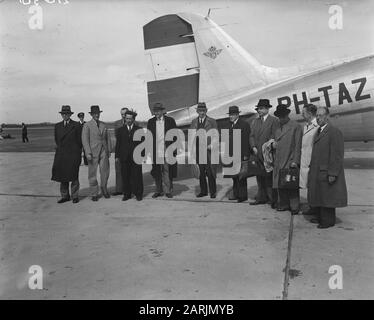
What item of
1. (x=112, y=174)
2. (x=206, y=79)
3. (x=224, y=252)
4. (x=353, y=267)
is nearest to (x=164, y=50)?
(x=206, y=79)

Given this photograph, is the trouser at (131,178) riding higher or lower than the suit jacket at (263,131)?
lower

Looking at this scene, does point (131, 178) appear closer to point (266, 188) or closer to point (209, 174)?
point (209, 174)

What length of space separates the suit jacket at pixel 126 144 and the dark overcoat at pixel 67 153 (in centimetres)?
72

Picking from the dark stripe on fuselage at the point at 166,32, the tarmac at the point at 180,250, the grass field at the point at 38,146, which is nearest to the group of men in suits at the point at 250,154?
the tarmac at the point at 180,250

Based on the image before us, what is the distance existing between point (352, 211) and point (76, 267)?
12.8 ft

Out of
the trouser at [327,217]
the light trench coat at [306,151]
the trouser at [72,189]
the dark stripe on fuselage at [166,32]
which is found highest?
the dark stripe on fuselage at [166,32]

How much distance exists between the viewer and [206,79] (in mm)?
10289

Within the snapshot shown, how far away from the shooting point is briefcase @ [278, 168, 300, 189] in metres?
5.09

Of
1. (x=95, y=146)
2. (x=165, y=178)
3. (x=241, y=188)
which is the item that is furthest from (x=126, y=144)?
(x=241, y=188)

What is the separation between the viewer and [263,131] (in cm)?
571

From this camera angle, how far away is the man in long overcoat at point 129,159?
630 cm

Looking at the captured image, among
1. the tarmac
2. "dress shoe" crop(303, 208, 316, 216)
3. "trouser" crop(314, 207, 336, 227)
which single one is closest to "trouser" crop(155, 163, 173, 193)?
the tarmac

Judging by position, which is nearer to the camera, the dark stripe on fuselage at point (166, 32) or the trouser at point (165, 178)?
the trouser at point (165, 178)

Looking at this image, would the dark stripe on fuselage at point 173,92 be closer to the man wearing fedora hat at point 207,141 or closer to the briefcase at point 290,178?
the man wearing fedora hat at point 207,141
